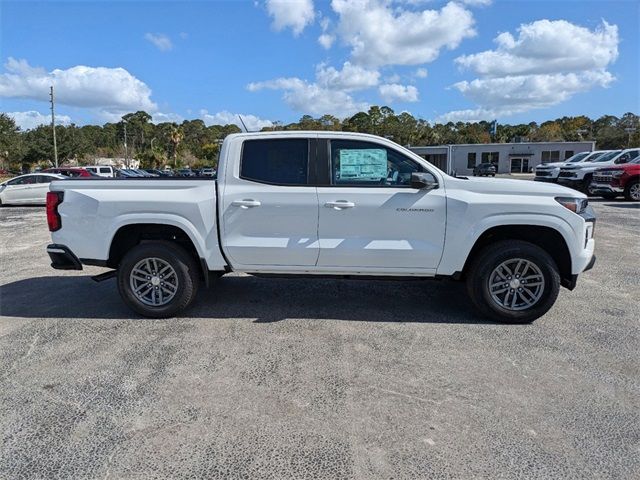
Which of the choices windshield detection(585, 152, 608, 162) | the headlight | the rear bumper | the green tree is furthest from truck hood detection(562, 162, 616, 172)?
the green tree

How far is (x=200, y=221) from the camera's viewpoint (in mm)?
4773

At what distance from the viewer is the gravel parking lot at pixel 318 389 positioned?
8.86ft

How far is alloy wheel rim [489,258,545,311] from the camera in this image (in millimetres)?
4711

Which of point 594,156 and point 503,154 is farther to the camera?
point 503,154

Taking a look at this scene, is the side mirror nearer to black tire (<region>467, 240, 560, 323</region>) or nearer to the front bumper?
black tire (<region>467, 240, 560, 323</region>)

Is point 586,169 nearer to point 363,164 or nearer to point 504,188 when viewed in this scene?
point 504,188

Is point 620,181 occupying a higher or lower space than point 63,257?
higher

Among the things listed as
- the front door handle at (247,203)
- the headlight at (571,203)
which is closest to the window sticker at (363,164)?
the front door handle at (247,203)

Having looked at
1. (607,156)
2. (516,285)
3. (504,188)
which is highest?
(607,156)

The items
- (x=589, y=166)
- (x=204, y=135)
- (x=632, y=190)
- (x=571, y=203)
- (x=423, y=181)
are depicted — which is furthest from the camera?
(x=204, y=135)

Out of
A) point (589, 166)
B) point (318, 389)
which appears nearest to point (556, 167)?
point (589, 166)

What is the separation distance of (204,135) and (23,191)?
109312 millimetres

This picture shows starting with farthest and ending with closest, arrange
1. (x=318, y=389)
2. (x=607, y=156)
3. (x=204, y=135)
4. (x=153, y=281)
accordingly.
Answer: (x=204, y=135) < (x=607, y=156) < (x=153, y=281) < (x=318, y=389)

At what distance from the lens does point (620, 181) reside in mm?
16578
